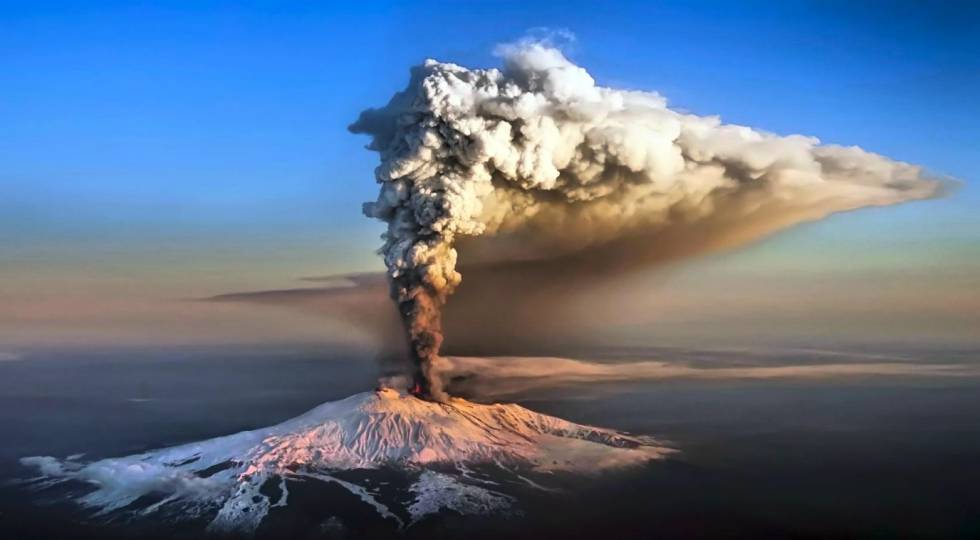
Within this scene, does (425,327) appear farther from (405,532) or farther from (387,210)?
(405,532)

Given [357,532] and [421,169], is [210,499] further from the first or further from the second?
[421,169]

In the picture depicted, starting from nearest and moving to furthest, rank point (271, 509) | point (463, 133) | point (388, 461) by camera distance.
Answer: point (463, 133) → point (271, 509) → point (388, 461)

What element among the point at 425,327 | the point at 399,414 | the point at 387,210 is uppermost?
the point at 387,210

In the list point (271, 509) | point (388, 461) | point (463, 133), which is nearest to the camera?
point (463, 133)

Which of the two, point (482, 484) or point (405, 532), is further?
point (482, 484)

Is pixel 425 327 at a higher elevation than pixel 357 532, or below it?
higher

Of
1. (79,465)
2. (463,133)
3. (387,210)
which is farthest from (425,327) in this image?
(79,465)
